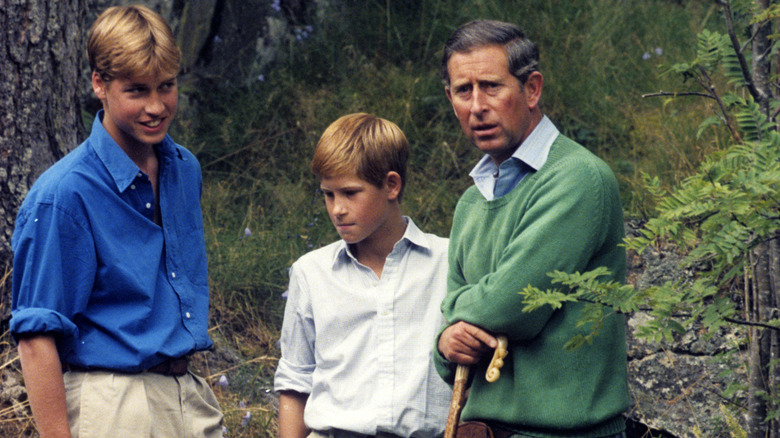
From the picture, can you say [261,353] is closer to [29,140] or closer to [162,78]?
[29,140]

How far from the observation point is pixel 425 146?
552 centimetres

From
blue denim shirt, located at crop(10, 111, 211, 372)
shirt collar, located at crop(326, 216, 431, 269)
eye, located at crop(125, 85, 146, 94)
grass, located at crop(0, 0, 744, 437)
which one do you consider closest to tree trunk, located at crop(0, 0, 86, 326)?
grass, located at crop(0, 0, 744, 437)

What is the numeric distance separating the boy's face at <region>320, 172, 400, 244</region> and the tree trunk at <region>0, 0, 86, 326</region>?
65.1 inches

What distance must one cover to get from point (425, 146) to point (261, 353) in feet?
6.28

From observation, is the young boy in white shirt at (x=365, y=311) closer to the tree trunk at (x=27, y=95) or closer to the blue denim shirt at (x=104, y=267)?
the blue denim shirt at (x=104, y=267)

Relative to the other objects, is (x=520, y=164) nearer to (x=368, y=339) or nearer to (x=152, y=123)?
(x=368, y=339)

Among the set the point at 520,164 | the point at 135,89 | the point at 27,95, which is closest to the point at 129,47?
the point at 135,89

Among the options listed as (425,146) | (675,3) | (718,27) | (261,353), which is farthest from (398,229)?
(675,3)

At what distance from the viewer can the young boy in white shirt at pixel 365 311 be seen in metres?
2.50

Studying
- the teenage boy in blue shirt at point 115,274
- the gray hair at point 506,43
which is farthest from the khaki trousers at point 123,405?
the gray hair at point 506,43

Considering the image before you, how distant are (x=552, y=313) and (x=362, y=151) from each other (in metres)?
0.83

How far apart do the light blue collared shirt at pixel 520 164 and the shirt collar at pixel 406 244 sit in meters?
0.32

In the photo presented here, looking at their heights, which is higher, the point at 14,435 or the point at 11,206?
the point at 11,206

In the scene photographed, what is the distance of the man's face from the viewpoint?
2.37 m
